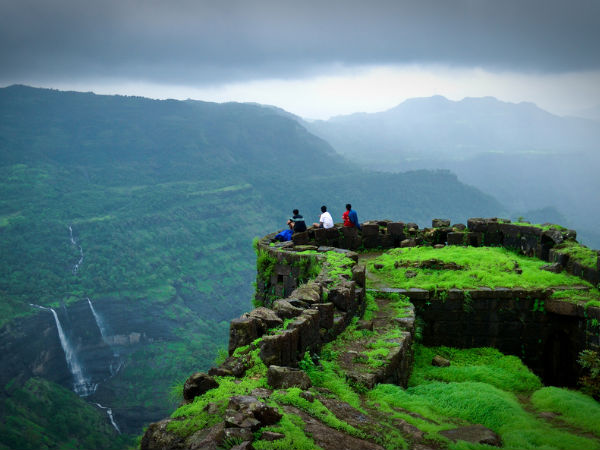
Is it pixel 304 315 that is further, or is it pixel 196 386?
pixel 304 315

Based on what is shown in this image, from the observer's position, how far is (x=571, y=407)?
30.0ft

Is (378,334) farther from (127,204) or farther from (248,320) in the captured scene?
(127,204)

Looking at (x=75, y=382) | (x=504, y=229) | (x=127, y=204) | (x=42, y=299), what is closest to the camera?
(x=504, y=229)

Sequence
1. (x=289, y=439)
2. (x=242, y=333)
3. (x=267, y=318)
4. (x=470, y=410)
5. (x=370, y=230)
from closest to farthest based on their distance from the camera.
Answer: (x=289, y=439), (x=470, y=410), (x=242, y=333), (x=267, y=318), (x=370, y=230)

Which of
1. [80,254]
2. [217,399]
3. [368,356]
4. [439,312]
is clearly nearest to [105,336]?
[80,254]

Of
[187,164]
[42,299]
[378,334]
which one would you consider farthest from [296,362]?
[187,164]

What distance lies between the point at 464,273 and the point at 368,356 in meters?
7.10

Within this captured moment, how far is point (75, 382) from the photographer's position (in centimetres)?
8306

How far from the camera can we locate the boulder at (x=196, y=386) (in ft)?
22.7

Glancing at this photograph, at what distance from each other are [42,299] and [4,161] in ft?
293

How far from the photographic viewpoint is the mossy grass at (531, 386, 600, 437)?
27.5ft

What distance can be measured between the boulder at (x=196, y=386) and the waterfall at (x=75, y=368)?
3239 inches

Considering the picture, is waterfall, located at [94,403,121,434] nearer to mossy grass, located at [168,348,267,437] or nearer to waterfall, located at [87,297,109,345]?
waterfall, located at [87,297,109,345]

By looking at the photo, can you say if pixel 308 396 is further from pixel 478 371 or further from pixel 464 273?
pixel 464 273
